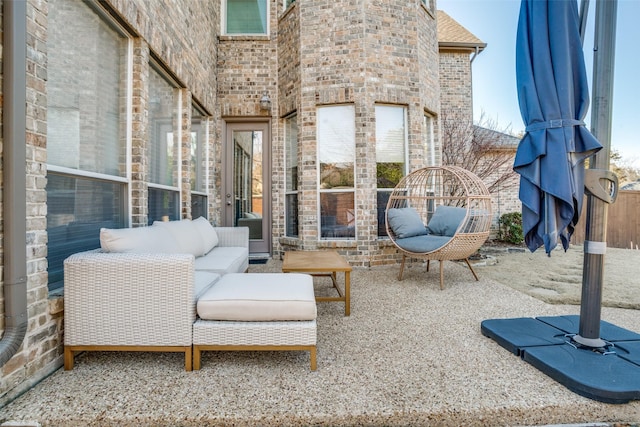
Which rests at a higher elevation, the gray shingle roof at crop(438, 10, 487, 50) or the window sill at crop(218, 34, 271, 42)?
the gray shingle roof at crop(438, 10, 487, 50)

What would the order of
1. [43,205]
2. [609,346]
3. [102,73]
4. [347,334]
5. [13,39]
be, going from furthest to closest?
[102,73]
[347,334]
[609,346]
[43,205]
[13,39]

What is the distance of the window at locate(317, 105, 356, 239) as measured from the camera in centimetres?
518

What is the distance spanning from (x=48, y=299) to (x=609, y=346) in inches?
135

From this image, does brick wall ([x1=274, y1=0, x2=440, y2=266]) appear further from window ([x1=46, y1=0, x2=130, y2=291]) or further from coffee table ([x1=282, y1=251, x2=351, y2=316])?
window ([x1=46, y1=0, x2=130, y2=291])

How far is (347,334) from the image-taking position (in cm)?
250

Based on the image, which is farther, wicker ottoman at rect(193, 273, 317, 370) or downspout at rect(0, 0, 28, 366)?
wicker ottoman at rect(193, 273, 317, 370)

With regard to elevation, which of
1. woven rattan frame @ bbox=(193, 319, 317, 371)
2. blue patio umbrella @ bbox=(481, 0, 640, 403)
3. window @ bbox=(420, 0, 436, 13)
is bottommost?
woven rattan frame @ bbox=(193, 319, 317, 371)

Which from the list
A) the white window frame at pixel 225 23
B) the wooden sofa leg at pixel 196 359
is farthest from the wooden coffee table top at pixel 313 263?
the white window frame at pixel 225 23

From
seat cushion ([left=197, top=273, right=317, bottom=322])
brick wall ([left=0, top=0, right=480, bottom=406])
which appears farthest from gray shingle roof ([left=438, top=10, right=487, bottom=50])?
seat cushion ([left=197, top=273, right=317, bottom=322])

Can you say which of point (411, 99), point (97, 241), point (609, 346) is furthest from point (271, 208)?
point (609, 346)

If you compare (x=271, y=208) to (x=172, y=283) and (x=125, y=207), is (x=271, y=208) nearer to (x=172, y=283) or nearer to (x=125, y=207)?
(x=125, y=207)

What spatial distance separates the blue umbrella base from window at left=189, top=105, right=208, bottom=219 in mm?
4075

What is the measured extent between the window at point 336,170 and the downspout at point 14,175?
3.92 meters

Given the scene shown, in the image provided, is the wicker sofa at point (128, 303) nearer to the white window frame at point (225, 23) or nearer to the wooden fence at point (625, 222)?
the white window frame at point (225, 23)
